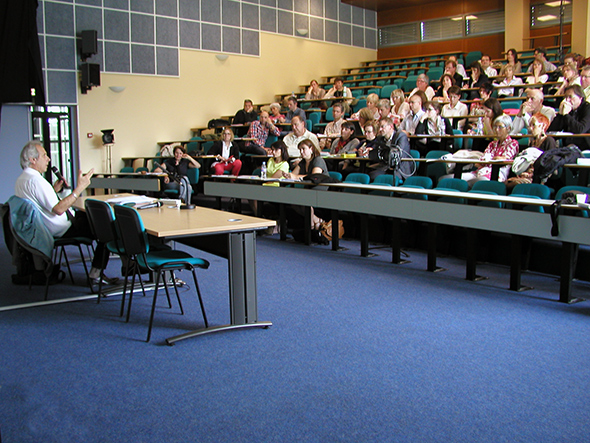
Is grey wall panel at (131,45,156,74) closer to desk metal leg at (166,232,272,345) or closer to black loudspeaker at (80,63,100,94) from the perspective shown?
black loudspeaker at (80,63,100,94)

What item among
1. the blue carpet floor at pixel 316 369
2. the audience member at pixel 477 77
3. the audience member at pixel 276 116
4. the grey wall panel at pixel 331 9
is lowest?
the blue carpet floor at pixel 316 369

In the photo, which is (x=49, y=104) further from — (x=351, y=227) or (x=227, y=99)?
(x=351, y=227)

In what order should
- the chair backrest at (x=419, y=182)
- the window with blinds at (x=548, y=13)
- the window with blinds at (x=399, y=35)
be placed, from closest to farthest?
1. the chair backrest at (x=419, y=182)
2. the window with blinds at (x=548, y=13)
3. the window with blinds at (x=399, y=35)

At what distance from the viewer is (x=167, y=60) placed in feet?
39.0

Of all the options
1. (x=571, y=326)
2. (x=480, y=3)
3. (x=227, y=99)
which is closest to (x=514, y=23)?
(x=480, y=3)

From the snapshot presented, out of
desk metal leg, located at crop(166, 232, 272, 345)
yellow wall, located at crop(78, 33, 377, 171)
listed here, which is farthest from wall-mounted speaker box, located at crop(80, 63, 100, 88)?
desk metal leg, located at crop(166, 232, 272, 345)

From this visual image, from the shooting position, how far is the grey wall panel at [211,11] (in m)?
12.3

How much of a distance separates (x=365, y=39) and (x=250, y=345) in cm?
1435

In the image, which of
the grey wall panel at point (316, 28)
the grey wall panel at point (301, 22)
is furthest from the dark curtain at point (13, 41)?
the grey wall panel at point (316, 28)

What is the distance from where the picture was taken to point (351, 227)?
674 cm

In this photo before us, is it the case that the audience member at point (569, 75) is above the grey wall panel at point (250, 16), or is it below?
below

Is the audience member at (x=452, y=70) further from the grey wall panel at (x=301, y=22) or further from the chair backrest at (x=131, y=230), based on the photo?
the chair backrest at (x=131, y=230)

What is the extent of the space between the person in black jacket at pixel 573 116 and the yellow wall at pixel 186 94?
8.11m

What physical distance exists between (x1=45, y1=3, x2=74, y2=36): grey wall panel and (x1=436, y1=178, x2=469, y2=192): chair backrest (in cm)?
840
